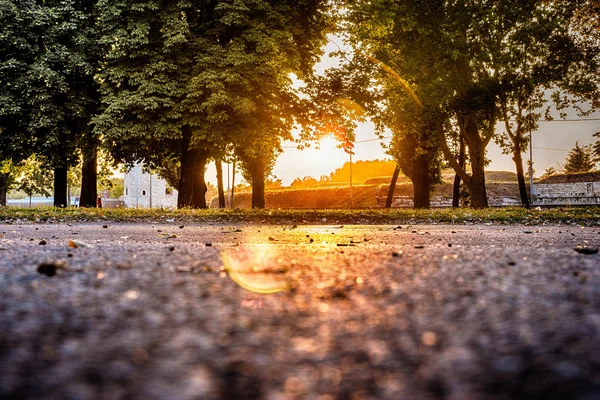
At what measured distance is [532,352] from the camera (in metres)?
1.06

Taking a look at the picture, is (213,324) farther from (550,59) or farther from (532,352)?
(550,59)

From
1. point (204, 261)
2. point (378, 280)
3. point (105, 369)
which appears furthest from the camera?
point (204, 261)

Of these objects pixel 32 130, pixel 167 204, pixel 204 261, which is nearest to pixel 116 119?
pixel 32 130

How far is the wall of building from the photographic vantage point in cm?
3856

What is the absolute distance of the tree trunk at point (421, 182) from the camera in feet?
90.4

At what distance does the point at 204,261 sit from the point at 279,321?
1491mm

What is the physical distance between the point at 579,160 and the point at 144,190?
66.9m

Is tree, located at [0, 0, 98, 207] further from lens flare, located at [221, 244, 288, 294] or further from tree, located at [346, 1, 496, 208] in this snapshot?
lens flare, located at [221, 244, 288, 294]

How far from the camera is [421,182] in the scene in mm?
27781

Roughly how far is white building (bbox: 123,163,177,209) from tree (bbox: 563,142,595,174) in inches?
2445

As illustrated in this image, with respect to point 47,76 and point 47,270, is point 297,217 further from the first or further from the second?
point 47,270

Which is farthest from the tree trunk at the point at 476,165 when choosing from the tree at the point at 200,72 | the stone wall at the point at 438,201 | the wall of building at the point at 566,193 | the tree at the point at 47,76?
the stone wall at the point at 438,201

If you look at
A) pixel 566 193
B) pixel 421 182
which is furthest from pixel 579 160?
pixel 421 182

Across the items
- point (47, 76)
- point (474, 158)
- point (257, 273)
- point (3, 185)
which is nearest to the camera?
point (257, 273)
